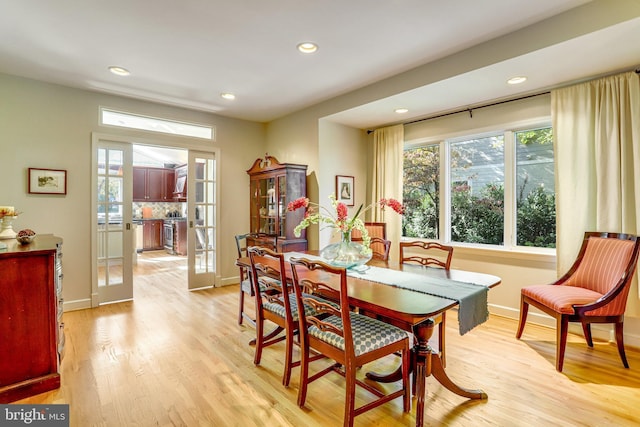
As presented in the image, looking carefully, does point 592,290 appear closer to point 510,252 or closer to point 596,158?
point 510,252

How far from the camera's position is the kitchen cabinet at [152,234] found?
8523mm

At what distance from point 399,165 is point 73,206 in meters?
4.15

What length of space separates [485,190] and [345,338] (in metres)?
3.07

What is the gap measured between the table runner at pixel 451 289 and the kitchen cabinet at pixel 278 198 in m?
2.09

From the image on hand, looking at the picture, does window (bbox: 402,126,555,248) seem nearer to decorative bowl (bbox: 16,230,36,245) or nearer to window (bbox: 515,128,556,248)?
window (bbox: 515,128,556,248)

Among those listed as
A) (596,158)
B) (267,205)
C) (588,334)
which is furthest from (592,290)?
(267,205)

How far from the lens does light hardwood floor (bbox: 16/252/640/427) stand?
188 centimetres

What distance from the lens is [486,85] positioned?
3168 mm

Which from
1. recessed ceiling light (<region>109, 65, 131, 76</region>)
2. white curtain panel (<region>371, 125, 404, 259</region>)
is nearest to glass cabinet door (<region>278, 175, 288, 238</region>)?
white curtain panel (<region>371, 125, 404, 259</region>)

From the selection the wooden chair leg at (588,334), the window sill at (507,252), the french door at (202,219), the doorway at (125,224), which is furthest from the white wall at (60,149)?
the wooden chair leg at (588,334)

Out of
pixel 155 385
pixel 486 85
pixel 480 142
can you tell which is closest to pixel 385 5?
pixel 486 85

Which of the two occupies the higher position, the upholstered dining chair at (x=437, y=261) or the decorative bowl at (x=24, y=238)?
the decorative bowl at (x=24, y=238)

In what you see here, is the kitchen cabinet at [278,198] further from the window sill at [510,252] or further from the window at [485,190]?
the window sill at [510,252]

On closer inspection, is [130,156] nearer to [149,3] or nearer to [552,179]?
[149,3]
